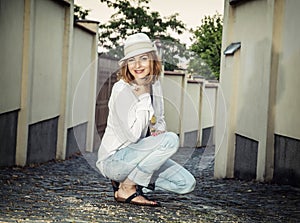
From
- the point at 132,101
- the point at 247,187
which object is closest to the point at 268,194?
the point at 247,187

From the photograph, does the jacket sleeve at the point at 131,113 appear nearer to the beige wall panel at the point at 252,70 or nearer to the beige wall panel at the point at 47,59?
the beige wall panel at the point at 252,70

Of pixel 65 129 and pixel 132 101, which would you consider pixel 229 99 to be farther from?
pixel 132 101

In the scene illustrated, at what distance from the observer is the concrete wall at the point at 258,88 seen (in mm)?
10453

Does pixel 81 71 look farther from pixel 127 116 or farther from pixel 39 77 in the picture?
pixel 127 116

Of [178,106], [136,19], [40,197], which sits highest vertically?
[136,19]

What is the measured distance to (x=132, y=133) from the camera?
268 inches

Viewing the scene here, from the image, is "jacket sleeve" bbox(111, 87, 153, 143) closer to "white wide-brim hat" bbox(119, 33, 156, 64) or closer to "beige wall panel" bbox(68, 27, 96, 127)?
"white wide-brim hat" bbox(119, 33, 156, 64)

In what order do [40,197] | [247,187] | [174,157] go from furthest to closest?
[247,187] < [40,197] < [174,157]

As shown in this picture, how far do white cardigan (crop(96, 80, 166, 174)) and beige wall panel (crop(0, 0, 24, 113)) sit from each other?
389 cm

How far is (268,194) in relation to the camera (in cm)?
954

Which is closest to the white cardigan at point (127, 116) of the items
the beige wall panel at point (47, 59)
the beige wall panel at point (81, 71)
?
the beige wall panel at point (47, 59)

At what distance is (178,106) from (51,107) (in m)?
7.21

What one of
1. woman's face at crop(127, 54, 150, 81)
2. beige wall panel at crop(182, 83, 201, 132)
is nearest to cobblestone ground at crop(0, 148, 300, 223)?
beige wall panel at crop(182, 83, 201, 132)

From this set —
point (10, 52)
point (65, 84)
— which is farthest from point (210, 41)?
point (10, 52)
